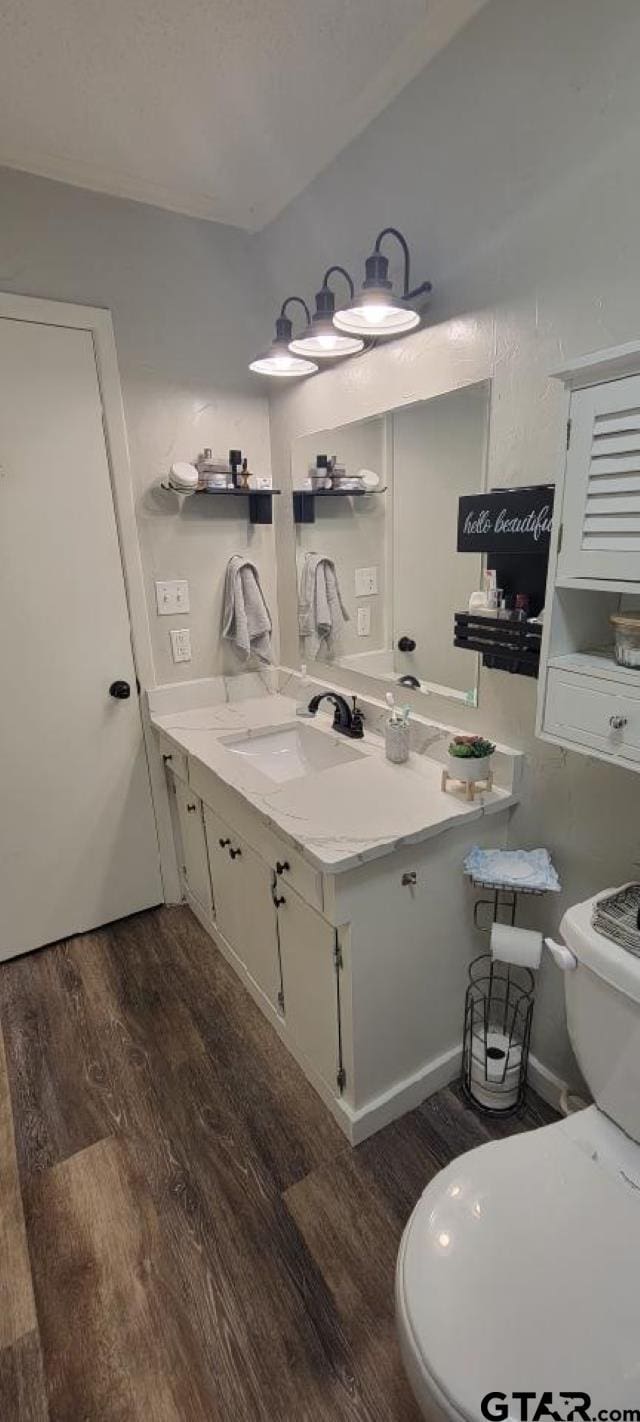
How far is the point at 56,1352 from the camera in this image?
1.13 meters

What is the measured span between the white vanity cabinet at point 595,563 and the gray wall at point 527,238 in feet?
0.29

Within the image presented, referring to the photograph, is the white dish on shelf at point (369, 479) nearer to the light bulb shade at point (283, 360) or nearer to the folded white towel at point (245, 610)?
the light bulb shade at point (283, 360)

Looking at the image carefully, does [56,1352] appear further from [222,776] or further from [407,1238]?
[222,776]

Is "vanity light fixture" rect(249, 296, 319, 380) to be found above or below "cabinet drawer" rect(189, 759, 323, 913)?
above

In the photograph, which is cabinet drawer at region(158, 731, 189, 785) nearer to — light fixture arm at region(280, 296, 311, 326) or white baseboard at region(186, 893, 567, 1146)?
white baseboard at region(186, 893, 567, 1146)

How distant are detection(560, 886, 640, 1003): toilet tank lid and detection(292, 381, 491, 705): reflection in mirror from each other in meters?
0.63

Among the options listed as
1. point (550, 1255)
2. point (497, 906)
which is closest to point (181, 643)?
point (497, 906)

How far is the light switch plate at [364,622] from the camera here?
6.30 feet

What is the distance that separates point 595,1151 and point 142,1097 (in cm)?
119

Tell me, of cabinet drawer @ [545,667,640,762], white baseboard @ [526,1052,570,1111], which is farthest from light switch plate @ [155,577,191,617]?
white baseboard @ [526,1052,570,1111]

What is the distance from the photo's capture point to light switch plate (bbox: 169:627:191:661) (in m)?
2.21

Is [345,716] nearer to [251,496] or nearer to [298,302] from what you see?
[251,496]

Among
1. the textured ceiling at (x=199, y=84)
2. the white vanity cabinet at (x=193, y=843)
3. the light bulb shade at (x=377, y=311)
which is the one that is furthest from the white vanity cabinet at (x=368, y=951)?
the textured ceiling at (x=199, y=84)
